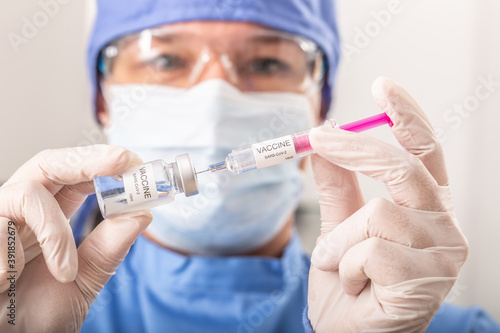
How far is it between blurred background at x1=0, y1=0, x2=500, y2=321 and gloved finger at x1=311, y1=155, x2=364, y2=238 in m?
1.12

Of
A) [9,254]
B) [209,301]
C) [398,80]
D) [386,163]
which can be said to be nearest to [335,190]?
[386,163]

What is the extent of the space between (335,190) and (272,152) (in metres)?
0.18

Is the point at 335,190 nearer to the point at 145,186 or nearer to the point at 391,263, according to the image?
the point at 391,263

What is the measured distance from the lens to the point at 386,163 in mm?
879

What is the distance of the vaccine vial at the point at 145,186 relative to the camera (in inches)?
34.0

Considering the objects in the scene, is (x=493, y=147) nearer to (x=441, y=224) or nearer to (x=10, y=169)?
(x=441, y=224)

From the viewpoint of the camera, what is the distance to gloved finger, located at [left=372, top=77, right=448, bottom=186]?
91 centimetres

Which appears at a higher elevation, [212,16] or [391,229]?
[212,16]

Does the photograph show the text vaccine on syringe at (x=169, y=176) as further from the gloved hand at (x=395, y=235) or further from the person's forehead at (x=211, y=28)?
the person's forehead at (x=211, y=28)

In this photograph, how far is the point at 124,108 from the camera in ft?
4.88

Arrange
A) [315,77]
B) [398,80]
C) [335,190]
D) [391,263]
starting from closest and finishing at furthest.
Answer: [391,263], [335,190], [315,77], [398,80]

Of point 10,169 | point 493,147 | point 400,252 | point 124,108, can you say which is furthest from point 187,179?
point 493,147

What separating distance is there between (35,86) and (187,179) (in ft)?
Result: 4.68

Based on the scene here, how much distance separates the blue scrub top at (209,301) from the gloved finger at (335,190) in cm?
68
